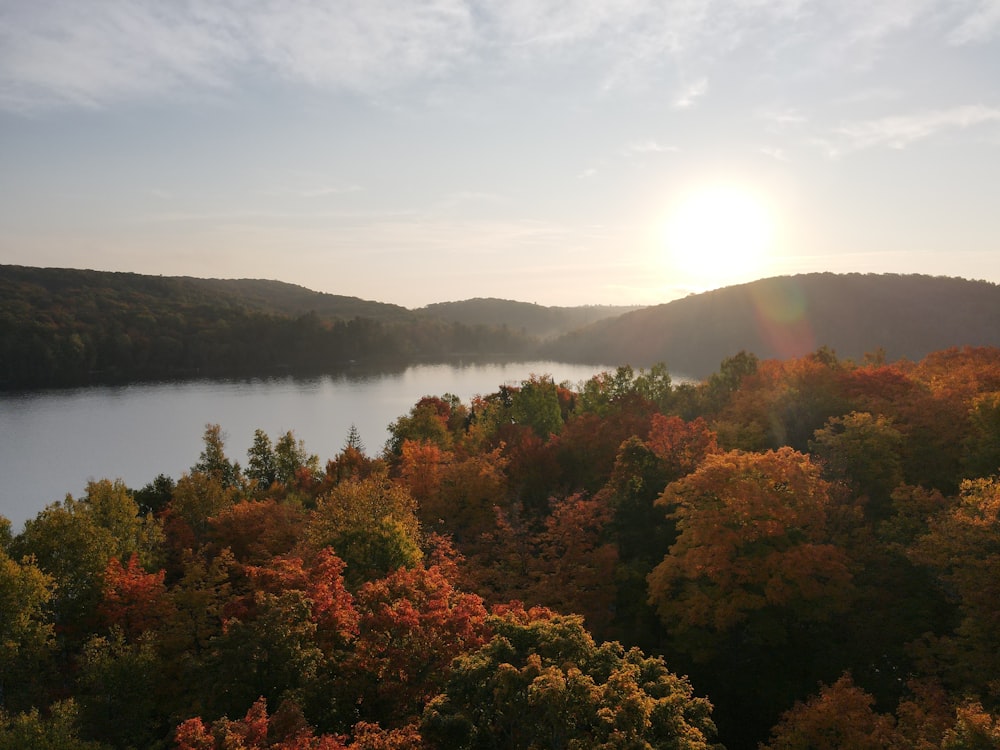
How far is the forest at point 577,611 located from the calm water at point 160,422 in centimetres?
4191

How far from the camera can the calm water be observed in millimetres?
75125

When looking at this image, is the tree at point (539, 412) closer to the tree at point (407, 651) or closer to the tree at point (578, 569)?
the tree at point (578, 569)

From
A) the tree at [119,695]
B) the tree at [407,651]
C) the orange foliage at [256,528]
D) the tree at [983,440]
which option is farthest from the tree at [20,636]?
the tree at [983,440]

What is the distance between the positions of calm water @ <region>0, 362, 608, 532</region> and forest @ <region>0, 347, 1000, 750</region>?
41913 millimetres

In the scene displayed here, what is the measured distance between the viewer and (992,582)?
59.6 ft

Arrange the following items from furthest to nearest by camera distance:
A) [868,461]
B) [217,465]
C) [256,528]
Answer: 1. [217,465]
2. [256,528]
3. [868,461]

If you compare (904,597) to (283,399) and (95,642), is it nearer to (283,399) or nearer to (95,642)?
(95,642)

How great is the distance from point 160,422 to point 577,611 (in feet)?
324

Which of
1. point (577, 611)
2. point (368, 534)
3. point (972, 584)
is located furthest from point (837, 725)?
point (368, 534)

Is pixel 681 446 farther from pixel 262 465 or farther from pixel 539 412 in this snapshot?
pixel 262 465

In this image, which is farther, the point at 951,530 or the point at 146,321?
the point at 146,321

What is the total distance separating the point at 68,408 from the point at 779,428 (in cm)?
11940

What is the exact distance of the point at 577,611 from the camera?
26.3m

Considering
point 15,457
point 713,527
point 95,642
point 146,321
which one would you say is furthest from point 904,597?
point 146,321
